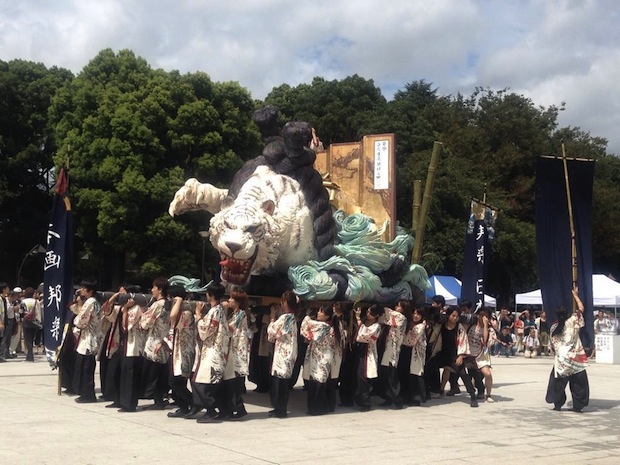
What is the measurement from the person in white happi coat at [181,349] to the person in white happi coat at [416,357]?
2994 mm

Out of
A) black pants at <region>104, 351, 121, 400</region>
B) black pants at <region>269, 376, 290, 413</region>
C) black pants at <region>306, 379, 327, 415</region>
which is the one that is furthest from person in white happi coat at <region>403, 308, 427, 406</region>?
black pants at <region>104, 351, 121, 400</region>

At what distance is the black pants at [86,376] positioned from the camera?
9.30 metres

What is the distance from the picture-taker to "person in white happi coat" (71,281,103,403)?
9305mm

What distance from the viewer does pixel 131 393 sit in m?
8.66

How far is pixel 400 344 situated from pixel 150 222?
15.6 meters

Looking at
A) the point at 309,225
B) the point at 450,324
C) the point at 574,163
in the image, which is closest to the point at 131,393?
the point at 309,225

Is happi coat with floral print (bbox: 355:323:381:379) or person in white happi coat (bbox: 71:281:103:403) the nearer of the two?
person in white happi coat (bbox: 71:281:103:403)

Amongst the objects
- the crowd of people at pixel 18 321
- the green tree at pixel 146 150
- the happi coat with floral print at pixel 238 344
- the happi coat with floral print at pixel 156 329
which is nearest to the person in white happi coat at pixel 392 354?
the happi coat with floral print at pixel 238 344

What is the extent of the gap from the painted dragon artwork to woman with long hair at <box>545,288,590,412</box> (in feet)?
6.67

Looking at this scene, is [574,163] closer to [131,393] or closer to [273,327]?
[273,327]

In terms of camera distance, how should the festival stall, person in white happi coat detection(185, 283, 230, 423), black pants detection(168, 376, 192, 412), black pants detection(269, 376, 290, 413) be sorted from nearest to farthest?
person in white happi coat detection(185, 283, 230, 423) < black pants detection(168, 376, 192, 412) < black pants detection(269, 376, 290, 413) < the festival stall

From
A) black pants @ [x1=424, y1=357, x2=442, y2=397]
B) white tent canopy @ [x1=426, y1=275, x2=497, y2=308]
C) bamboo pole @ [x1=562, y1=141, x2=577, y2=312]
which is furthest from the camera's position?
white tent canopy @ [x1=426, y1=275, x2=497, y2=308]

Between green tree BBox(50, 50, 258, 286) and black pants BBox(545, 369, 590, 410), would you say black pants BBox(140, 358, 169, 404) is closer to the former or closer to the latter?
black pants BBox(545, 369, 590, 410)

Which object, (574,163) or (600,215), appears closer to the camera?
(574,163)
